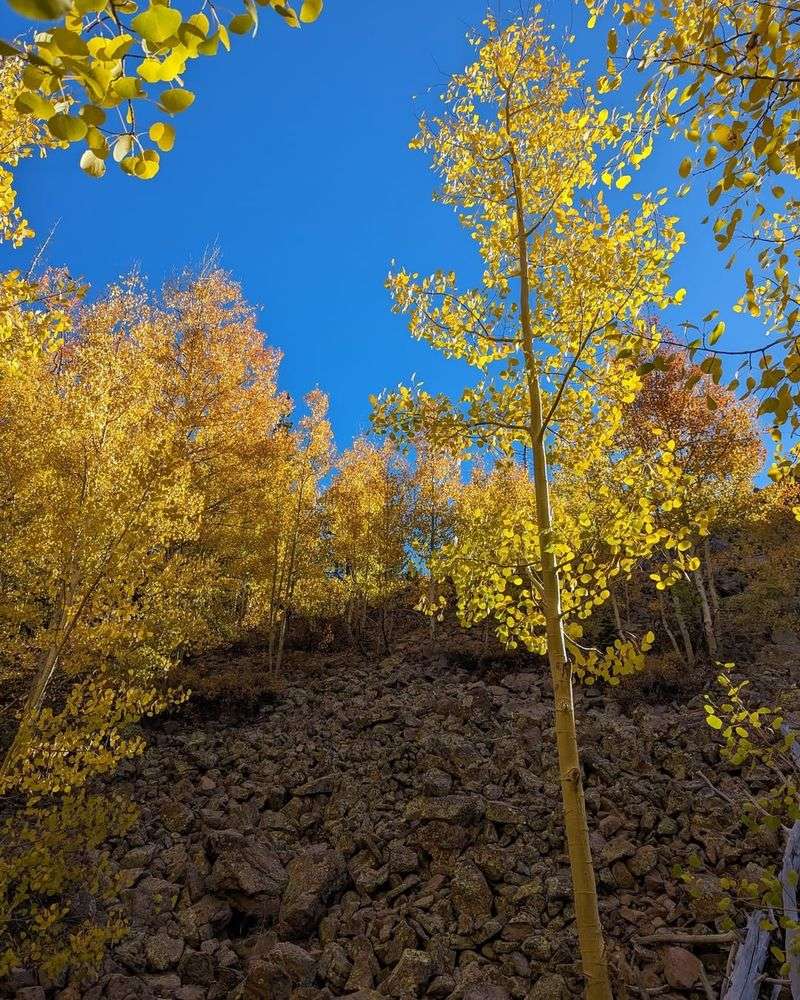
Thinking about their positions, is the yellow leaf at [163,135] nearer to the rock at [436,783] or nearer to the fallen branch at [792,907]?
the fallen branch at [792,907]

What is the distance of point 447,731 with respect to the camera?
10062 mm

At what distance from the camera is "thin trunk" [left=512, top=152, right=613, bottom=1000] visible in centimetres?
334

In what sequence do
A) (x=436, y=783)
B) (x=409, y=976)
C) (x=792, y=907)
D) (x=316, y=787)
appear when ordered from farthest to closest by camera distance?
(x=316, y=787) → (x=436, y=783) → (x=409, y=976) → (x=792, y=907)

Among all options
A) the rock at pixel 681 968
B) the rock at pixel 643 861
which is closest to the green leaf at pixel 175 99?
the rock at pixel 681 968

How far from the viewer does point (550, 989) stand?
4883 mm

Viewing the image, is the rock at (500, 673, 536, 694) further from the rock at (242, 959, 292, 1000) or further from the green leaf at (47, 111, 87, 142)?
the green leaf at (47, 111, 87, 142)

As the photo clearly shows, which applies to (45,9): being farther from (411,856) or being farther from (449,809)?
(449,809)

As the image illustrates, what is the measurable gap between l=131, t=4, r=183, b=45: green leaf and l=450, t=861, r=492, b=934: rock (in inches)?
282

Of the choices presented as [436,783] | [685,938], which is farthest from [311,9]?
[436,783]

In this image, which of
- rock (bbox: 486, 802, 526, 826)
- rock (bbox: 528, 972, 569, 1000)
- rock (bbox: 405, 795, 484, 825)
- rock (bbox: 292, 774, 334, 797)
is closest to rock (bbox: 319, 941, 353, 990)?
rock (bbox: 528, 972, 569, 1000)

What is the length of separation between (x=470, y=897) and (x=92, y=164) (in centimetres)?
719

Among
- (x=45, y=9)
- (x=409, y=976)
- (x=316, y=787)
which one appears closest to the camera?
(x=45, y=9)

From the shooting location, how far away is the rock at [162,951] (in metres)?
5.78

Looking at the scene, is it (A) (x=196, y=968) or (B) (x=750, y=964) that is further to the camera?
(A) (x=196, y=968)
